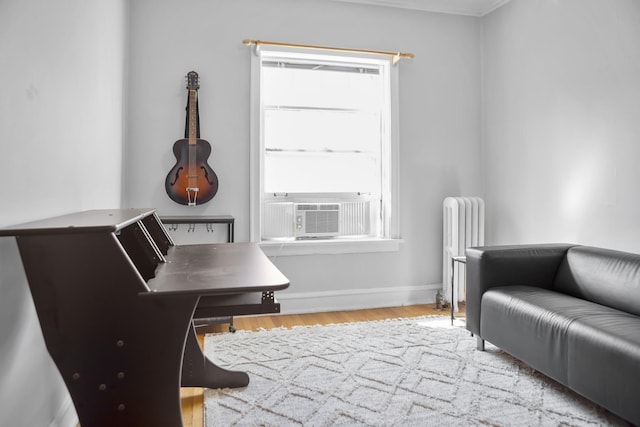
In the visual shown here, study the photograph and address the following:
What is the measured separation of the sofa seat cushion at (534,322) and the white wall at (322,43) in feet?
4.34

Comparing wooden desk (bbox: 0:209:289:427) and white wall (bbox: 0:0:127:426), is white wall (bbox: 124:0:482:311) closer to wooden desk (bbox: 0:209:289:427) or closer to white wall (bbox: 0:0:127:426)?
white wall (bbox: 0:0:127:426)

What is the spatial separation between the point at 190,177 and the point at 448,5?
2608mm

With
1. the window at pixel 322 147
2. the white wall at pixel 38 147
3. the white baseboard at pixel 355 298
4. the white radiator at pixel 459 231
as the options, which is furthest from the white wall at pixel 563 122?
the white wall at pixel 38 147

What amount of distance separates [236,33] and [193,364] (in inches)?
97.3

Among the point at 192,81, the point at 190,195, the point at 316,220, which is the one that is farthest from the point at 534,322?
the point at 192,81

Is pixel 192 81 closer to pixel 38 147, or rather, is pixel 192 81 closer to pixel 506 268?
pixel 38 147

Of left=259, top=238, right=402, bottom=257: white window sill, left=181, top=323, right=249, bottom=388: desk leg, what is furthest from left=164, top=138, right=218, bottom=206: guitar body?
left=181, top=323, right=249, bottom=388: desk leg

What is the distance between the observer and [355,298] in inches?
142

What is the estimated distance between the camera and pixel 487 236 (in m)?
3.86

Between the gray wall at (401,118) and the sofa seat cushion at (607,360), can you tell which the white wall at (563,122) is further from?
the sofa seat cushion at (607,360)

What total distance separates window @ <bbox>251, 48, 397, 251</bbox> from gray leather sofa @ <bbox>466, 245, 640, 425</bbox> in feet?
4.13

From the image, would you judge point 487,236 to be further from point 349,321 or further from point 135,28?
point 135,28

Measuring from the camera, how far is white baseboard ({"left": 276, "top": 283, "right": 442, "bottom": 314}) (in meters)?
3.46

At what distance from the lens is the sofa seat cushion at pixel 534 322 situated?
6.32 ft
